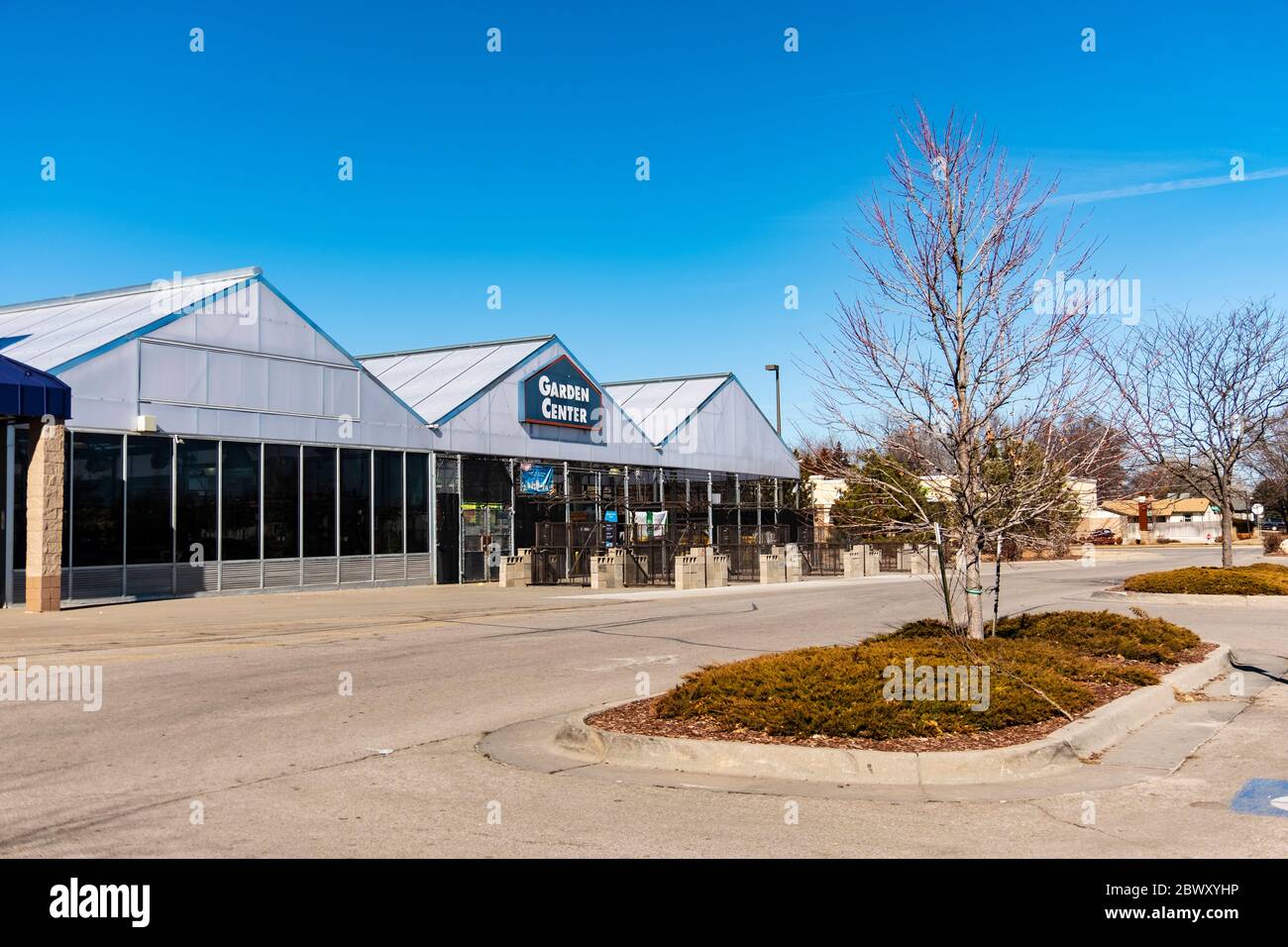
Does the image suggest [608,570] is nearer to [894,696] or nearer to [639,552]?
[639,552]

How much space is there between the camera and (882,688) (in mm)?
8922

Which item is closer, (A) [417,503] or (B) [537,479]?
(A) [417,503]

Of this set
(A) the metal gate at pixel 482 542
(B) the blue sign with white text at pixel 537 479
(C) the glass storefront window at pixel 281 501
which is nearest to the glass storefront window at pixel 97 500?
(C) the glass storefront window at pixel 281 501

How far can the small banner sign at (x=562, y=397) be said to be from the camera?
121ft

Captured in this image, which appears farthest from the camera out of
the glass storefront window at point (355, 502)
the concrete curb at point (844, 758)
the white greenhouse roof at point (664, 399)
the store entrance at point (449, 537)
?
the white greenhouse roof at point (664, 399)

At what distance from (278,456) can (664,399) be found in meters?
21.0

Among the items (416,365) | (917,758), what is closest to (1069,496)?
(917,758)

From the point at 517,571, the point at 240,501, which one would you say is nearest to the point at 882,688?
the point at 240,501

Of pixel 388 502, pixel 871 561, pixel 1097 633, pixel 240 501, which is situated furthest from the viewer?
pixel 871 561

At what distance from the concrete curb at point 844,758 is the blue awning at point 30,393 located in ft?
51.8

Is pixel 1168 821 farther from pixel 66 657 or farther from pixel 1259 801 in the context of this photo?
pixel 66 657

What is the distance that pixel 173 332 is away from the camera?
25906mm

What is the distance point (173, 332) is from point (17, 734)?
18.5 meters

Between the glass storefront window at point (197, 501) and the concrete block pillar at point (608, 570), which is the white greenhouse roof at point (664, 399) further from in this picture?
the glass storefront window at point (197, 501)
